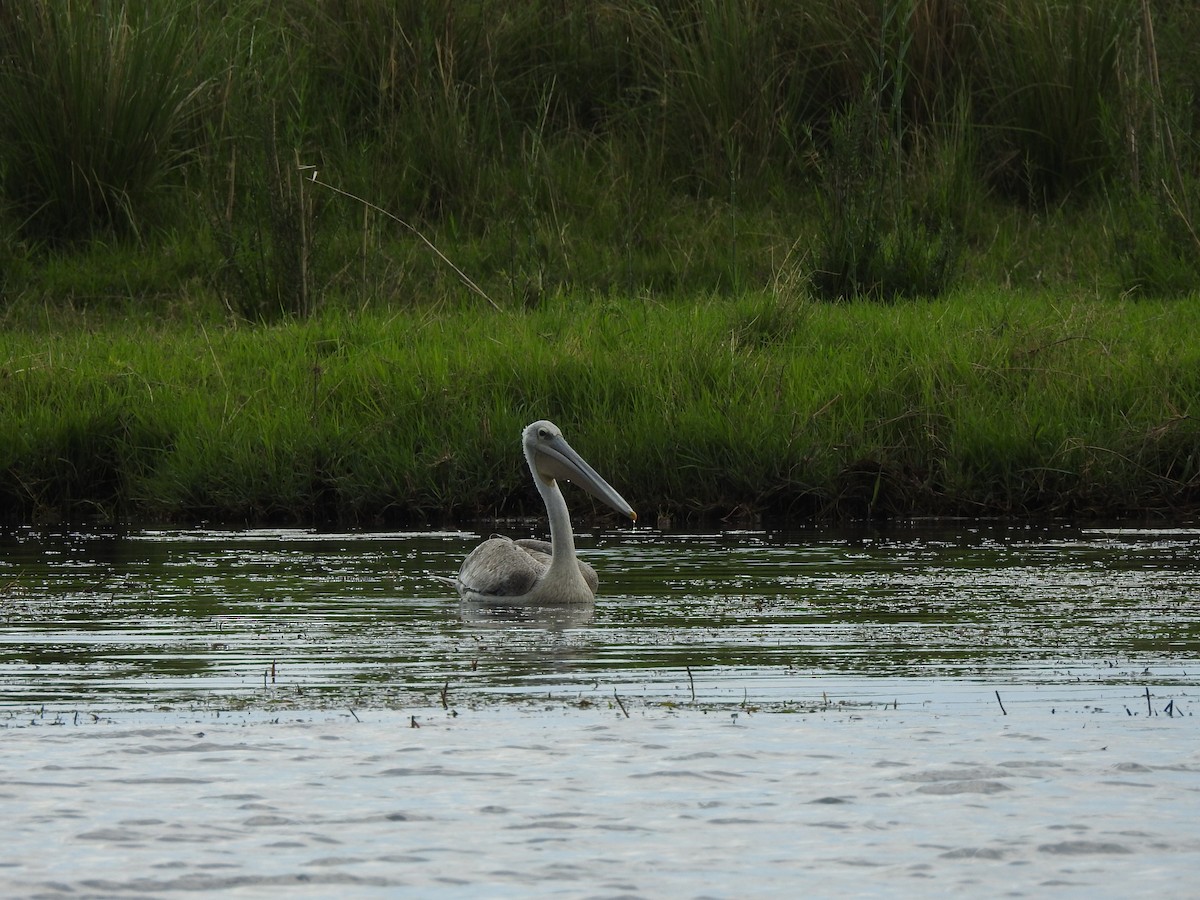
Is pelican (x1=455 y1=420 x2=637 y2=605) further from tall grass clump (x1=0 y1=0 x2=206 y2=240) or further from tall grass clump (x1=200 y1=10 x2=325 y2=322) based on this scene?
tall grass clump (x1=0 y1=0 x2=206 y2=240)

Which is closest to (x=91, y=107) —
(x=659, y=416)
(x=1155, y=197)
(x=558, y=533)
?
(x=659, y=416)

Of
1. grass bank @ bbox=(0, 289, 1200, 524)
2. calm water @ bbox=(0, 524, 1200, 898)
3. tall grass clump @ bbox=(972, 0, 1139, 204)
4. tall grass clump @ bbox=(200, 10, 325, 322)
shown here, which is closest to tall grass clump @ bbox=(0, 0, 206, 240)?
tall grass clump @ bbox=(200, 10, 325, 322)

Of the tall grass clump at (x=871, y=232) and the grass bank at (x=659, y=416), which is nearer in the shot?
the grass bank at (x=659, y=416)

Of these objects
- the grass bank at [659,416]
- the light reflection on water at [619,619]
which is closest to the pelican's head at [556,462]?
the light reflection on water at [619,619]

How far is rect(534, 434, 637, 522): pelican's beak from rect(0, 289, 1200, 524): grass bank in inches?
54.0

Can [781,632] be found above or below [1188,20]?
below

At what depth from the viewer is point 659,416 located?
10.5 meters

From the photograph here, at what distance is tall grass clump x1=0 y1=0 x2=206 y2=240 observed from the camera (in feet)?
46.9

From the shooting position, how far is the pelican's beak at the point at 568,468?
8844 millimetres

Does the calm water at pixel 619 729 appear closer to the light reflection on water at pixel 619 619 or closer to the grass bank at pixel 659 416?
the light reflection on water at pixel 619 619

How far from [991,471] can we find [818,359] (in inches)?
55.2

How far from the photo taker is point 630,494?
10.4 meters

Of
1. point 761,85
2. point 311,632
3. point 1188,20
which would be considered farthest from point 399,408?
point 1188,20

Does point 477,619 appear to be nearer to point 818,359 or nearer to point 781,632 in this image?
point 781,632
